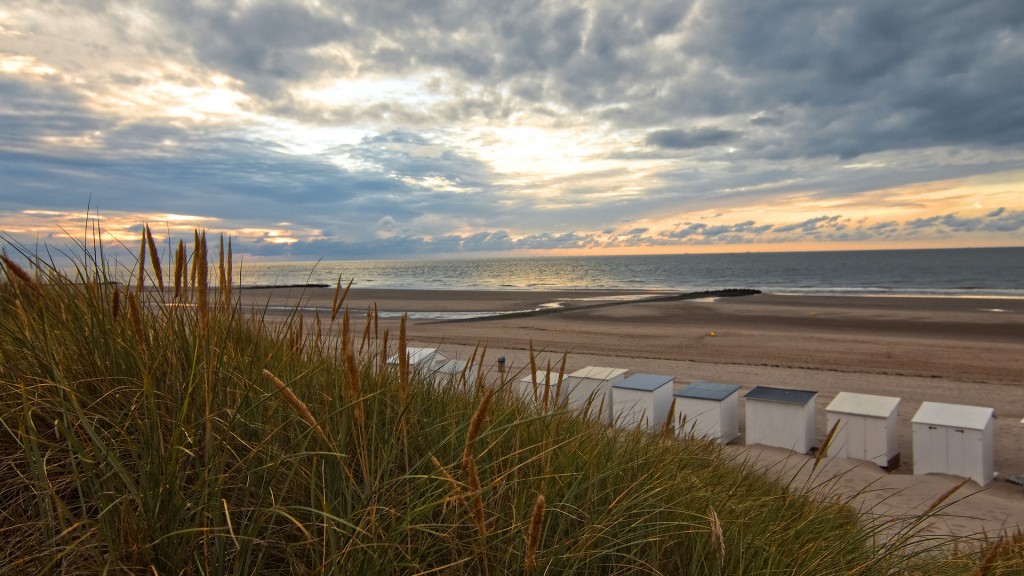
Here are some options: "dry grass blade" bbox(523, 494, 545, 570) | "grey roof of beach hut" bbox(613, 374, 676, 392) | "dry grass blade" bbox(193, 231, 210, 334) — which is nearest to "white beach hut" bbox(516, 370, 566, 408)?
"dry grass blade" bbox(523, 494, 545, 570)

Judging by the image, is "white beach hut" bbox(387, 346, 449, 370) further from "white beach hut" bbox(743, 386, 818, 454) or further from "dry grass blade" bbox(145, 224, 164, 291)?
"white beach hut" bbox(743, 386, 818, 454)

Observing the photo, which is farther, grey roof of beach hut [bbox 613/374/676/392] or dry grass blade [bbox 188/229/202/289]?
grey roof of beach hut [bbox 613/374/676/392]

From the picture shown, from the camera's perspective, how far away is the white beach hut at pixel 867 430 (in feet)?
27.5

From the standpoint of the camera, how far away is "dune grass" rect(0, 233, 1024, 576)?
1.66 metres

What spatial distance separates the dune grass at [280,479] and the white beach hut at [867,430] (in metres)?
6.04

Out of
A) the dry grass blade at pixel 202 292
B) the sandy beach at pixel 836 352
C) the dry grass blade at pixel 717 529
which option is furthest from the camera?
the sandy beach at pixel 836 352

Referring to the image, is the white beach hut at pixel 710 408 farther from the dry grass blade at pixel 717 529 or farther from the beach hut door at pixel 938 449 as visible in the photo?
the dry grass blade at pixel 717 529

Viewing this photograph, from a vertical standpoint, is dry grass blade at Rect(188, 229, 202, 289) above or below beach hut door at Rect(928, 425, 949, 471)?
above

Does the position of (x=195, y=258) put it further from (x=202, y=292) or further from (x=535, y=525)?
(x=535, y=525)

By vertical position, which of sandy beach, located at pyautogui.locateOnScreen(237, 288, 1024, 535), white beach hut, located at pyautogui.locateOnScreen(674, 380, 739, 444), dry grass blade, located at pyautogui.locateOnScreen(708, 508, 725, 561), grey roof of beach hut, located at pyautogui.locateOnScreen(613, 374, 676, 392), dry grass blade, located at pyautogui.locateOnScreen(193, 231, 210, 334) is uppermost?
dry grass blade, located at pyautogui.locateOnScreen(193, 231, 210, 334)

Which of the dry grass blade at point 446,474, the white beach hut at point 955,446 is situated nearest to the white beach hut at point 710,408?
the white beach hut at point 955,446

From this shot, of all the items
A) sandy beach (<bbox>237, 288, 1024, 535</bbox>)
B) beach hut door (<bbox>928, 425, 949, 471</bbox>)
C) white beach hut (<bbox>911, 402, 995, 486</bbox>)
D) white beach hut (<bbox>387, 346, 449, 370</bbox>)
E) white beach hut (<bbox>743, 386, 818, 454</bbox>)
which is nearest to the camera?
white beach hut (<bbox>387, 346, 449, 370</bbox>)

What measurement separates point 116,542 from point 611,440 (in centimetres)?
259

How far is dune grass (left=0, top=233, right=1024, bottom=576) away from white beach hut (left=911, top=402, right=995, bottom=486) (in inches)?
238
